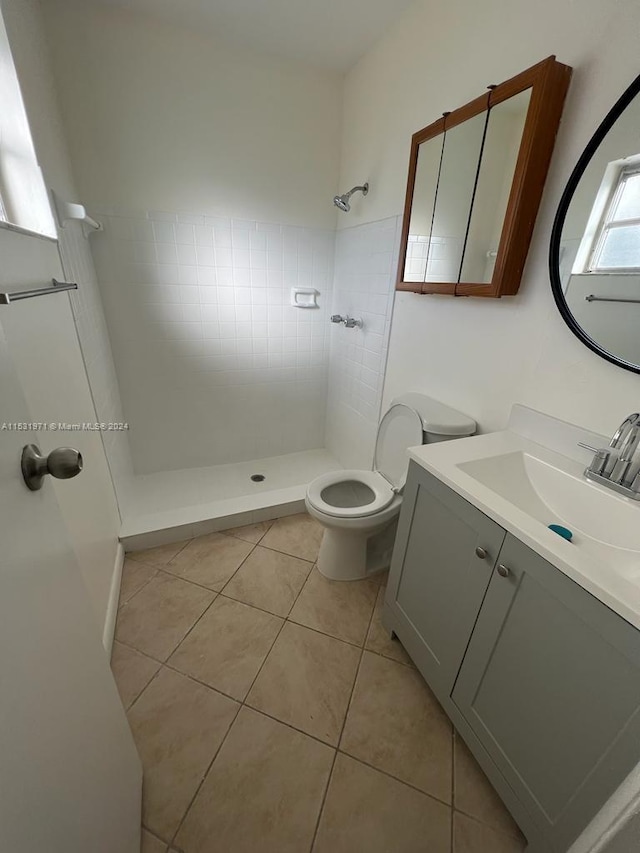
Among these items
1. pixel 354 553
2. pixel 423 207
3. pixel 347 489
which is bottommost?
pixel 354 553

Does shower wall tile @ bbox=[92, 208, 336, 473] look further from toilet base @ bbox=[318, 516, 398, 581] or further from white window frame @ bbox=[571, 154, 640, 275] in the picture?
white window frame @ bbox=[571, 154, 640, 275]

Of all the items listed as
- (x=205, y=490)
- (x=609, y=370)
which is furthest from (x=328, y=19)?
(x=205, y=490)

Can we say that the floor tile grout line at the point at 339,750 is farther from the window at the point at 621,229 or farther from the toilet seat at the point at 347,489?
the window at the point at 621,229

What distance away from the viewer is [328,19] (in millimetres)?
1456

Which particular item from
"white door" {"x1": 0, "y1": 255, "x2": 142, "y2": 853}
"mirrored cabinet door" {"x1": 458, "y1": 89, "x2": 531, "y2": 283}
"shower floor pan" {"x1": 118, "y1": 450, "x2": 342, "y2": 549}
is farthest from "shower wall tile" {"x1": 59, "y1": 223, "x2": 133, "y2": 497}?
"mirrored cabinet door" {"x1": 458, "y1": 89, "x2": 531, "y2": 283}

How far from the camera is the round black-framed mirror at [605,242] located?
0.85 m

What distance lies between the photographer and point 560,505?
0.96 metres

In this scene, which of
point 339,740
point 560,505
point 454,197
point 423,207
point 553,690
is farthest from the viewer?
point 423,207

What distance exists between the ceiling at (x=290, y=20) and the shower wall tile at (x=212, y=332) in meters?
0.74

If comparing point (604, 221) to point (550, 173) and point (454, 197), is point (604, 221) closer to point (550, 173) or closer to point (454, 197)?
point (550, 173)

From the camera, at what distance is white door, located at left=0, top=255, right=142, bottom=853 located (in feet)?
1.28

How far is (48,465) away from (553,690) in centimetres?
104

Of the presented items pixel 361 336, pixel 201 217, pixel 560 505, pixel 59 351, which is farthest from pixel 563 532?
pixel 201 217

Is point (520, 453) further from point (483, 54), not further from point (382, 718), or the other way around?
point (483, 54)
